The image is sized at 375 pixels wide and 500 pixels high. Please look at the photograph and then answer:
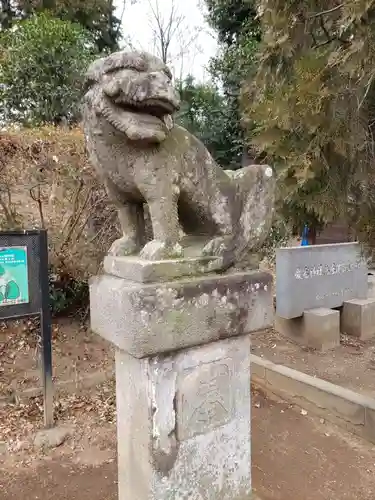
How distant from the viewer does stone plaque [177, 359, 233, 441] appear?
1882 mm

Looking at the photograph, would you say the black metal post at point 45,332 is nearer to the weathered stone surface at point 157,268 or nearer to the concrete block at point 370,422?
the weathered stone surface at point 157,268

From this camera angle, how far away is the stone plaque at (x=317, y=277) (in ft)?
17.4

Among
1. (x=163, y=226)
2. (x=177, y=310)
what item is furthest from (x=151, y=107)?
(x=177, y=310)

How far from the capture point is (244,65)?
9.12 meters

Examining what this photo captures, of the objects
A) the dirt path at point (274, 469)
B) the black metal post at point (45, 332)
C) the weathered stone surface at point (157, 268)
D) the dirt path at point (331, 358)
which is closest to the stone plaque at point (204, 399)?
the weathered stone surface at point (157, 268)

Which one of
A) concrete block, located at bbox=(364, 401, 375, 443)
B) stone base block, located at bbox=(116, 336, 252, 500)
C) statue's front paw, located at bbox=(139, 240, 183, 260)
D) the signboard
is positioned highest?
statue's front paw, located at bbox=(139, 240, 183, 260)

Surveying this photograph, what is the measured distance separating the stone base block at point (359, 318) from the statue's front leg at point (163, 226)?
4703 millimetres

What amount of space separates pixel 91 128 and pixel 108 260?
577 millimetres

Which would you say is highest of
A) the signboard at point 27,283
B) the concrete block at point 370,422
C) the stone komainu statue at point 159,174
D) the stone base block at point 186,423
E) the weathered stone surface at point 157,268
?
the stone komainu statue at point 159,174

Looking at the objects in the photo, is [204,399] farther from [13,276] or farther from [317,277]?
[317,277]

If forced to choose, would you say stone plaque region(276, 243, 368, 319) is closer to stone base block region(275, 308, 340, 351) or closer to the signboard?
stone base block region(275, 308, 340, 351)

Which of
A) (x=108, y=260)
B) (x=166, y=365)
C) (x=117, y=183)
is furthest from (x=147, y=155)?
(x=166, y=365)

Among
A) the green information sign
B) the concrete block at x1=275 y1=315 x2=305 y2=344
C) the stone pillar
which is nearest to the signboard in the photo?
the green information sign

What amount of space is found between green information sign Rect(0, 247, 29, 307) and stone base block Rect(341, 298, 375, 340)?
434cm
